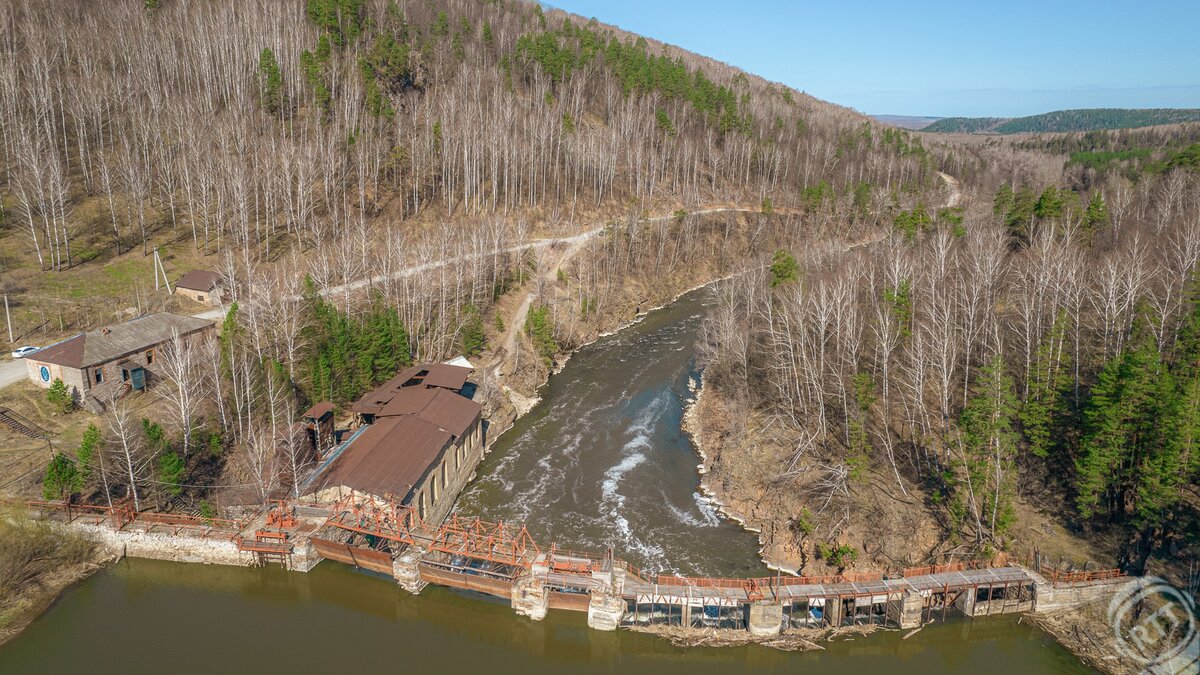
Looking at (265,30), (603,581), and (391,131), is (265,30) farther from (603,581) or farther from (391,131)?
(603,581)

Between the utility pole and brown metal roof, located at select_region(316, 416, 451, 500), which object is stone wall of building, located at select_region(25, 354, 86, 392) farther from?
brown metal roof, located at select_region(316, 416, 451, 500)

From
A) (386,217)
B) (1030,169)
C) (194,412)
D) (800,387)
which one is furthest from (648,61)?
(194,412)

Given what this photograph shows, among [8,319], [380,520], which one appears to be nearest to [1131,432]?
[380,520]

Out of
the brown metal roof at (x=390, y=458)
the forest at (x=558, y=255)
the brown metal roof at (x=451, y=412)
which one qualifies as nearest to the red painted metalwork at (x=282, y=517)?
the forest at (x=558, y=255)

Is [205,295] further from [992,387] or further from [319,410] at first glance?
[992,387]

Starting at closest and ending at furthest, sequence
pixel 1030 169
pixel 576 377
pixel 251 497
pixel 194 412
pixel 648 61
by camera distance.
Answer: pixel 251 497, pixel 194 412, pixel 576 377, pixel 648 61, pixel 1030 169
